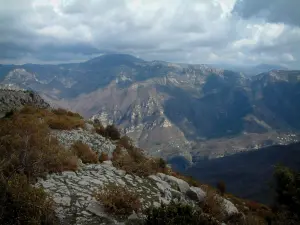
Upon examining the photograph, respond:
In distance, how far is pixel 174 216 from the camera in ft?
A: 30.4

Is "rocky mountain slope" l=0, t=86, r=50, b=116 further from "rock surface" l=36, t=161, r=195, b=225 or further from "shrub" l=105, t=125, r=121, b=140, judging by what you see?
"rock surface" l=36, t=161, r=195, b=225

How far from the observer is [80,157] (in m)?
15.9

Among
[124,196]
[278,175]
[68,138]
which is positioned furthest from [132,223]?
[278,175]

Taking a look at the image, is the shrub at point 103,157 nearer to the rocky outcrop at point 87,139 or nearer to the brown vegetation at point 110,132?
the rocky outcrop at point 87,139

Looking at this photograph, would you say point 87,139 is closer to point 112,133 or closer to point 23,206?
point 112,133

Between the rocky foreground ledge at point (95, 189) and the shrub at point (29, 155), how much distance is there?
0.43 meters

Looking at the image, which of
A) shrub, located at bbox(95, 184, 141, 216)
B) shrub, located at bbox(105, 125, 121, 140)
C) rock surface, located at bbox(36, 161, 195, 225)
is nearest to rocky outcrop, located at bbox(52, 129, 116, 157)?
shrub, located at bbox(105, 125, 121, 140)

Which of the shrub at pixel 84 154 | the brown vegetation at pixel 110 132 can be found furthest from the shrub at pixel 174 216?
the brown vegetation at pixel 110 132

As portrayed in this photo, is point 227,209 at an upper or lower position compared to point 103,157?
lower

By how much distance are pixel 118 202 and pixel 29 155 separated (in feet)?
12.2

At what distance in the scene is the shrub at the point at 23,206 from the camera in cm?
816

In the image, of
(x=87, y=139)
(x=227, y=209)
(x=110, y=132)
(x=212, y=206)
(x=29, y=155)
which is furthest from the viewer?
(x=110, y=132)

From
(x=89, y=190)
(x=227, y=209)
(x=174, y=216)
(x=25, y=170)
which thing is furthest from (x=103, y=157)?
(x=174, y=216)

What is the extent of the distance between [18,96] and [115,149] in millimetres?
15797
